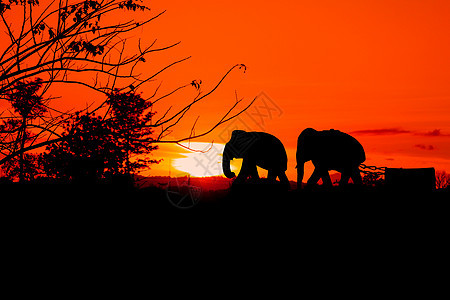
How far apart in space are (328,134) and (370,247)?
10340 mm

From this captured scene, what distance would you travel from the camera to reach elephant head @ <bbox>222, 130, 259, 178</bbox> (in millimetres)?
22000

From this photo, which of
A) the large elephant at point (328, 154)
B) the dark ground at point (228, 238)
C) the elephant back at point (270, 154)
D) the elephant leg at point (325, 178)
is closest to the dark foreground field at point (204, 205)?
the dark ground at point (228, 238)

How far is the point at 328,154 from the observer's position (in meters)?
21.6

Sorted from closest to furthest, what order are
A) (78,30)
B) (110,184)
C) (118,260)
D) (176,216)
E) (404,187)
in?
(78,30) < (118,260) < (176,216) < (110,184) < (404,187)

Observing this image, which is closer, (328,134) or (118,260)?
(118,260)

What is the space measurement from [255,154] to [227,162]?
1.52 meters

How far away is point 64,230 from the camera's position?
41.5ft

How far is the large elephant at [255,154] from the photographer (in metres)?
21.3

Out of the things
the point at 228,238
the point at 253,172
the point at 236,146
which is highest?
the point at 236,146

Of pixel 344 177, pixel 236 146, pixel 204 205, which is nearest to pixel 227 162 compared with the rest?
pixel 236 146

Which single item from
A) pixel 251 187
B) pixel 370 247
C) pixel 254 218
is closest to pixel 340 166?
pixel 251 187

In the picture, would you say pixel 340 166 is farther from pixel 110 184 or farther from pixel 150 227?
pixel 150 227

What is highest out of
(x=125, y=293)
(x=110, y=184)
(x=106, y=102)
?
(x=106, y=102)

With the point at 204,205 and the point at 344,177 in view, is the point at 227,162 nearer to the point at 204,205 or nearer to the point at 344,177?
the point at 344,177
